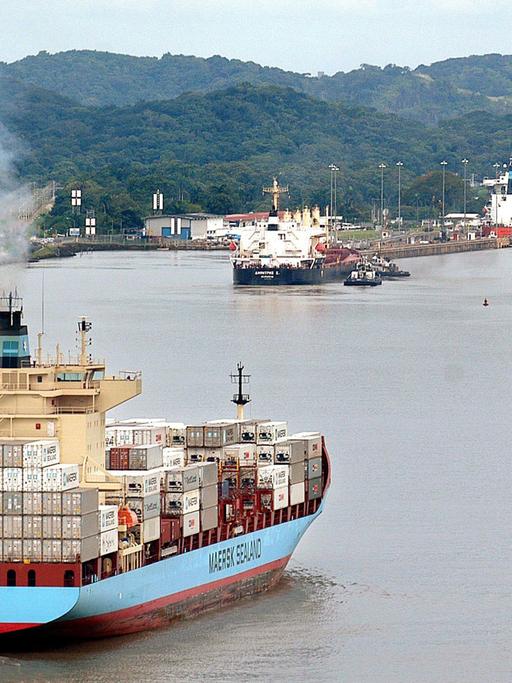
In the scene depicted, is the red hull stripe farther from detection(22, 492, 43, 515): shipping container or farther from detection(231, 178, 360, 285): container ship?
detection(231, 178, 360, 285): container ship

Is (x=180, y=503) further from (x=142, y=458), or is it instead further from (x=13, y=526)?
(x=13, y=526)

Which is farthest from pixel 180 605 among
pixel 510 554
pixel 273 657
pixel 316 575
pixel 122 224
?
pixel 122 224

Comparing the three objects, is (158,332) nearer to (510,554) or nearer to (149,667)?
(510,554)

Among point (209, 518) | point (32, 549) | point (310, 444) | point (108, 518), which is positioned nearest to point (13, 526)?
point (32, 549)

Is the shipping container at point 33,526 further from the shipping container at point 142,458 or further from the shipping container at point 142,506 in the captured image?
the shipping container at point 142,458

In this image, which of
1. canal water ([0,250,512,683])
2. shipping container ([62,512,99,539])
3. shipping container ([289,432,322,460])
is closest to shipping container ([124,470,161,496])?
canal water ([0,250,512,683])

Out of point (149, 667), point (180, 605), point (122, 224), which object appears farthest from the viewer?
point (122, 224)

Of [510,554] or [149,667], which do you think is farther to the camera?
[510,554]
